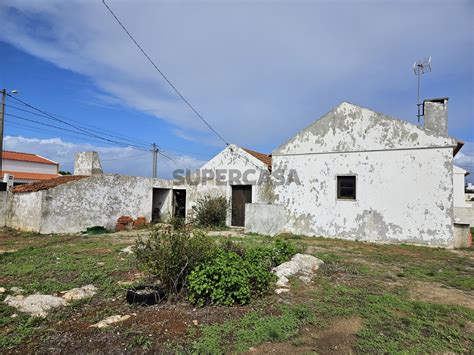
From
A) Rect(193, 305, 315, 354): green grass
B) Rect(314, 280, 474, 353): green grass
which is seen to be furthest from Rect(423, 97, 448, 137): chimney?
Rect(193, 305, 315, 354): green grass

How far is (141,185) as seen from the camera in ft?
50.0

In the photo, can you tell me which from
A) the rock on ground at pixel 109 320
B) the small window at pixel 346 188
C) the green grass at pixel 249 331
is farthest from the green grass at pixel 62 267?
the small window at pixel 346 188

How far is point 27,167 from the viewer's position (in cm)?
3350

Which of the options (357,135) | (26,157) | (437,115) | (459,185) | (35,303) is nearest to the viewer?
(35,303)

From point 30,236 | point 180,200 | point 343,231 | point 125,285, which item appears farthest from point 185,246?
point 180,200

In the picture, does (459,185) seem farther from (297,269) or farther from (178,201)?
(297,269)

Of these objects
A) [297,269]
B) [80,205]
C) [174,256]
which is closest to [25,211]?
[80,205]

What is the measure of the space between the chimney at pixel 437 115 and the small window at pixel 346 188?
3.24 m

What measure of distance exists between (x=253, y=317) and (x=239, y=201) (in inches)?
436

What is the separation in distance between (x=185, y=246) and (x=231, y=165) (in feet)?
34.9

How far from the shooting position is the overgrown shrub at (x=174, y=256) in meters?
4.47

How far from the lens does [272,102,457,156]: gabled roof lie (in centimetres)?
1068

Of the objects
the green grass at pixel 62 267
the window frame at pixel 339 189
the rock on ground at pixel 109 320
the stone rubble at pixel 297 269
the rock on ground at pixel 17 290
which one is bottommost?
the green grass at pixel 62 267

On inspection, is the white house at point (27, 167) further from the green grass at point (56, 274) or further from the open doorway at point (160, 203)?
the green grass at point (56, 274)
